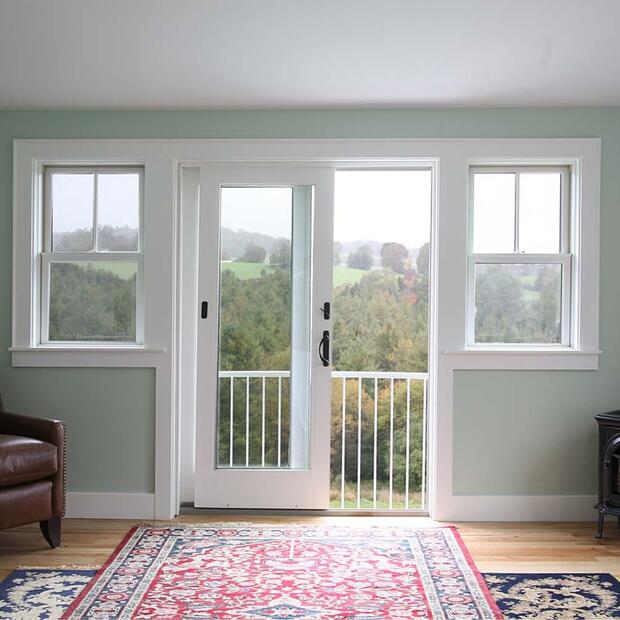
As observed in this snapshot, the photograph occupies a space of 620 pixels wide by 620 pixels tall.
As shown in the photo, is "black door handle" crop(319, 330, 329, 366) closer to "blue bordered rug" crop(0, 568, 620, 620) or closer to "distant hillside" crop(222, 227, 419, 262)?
"distant hillside" crop(222, 227, 419, 262)

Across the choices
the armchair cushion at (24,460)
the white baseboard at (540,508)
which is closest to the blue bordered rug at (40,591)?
the armchair cushion at (24,460)

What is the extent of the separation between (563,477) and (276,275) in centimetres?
198

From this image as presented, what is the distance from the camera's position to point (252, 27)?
334 centimetres

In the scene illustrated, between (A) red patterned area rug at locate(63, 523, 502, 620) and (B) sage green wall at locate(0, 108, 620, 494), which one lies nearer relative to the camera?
(A) red patterned area rug at locate(63, 523, 502, 620)

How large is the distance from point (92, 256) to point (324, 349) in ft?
4.71

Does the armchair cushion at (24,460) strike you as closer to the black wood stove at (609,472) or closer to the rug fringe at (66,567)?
the rug fringe at (66,567)

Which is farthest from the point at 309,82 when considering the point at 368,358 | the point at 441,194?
the point at 368,358

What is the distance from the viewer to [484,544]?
3896mm

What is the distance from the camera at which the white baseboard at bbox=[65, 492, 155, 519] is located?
4359 mm

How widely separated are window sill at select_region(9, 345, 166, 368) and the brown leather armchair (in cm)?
49

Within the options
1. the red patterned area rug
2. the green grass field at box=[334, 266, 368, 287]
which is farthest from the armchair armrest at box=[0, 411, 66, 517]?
the green grass field at box=[334, 266, 368, 287]

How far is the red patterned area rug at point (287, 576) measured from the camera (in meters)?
3.01

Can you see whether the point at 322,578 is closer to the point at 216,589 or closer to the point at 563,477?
the point at 216,589

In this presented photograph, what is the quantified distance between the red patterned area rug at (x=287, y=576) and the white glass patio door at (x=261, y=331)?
37 cm
